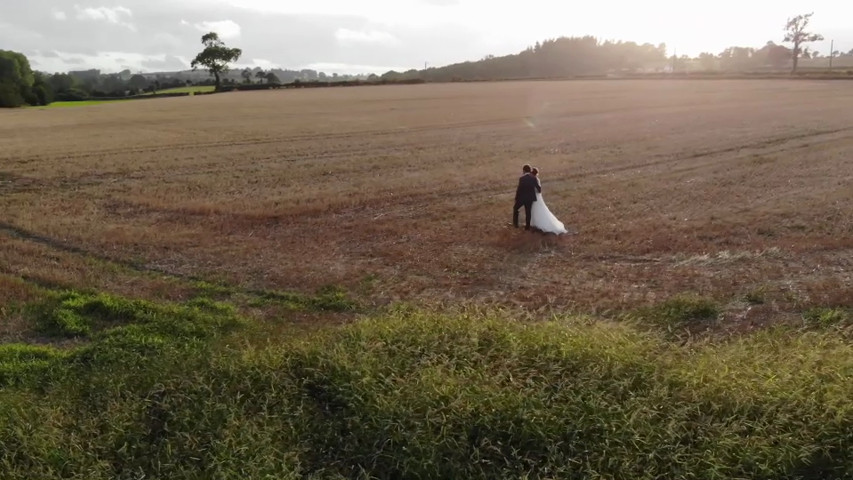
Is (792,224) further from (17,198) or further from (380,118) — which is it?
(380,118)

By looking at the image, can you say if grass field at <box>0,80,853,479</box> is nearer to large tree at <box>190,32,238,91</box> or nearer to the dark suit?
the dark suit

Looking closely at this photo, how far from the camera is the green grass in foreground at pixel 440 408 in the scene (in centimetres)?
584

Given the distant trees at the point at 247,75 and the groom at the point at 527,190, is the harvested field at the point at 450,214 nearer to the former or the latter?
the groom at the point at 527,190

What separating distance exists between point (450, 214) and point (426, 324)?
30.5 ft

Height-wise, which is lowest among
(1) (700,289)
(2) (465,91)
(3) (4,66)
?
(1) (700,289)

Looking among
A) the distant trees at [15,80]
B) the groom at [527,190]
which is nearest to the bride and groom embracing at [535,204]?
the groom at [527,190]

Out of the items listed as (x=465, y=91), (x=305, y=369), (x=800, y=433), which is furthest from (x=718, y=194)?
(x=465, y=91)

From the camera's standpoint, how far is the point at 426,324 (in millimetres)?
8266

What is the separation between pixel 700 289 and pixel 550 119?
1508 inches

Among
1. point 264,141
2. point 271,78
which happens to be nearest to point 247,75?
point 271,78

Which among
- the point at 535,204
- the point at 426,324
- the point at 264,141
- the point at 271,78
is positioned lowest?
the point at 426,324

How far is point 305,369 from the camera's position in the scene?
7.21 m

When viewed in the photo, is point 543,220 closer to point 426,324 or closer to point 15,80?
point 426,324

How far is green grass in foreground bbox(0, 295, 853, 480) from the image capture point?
584 cm
